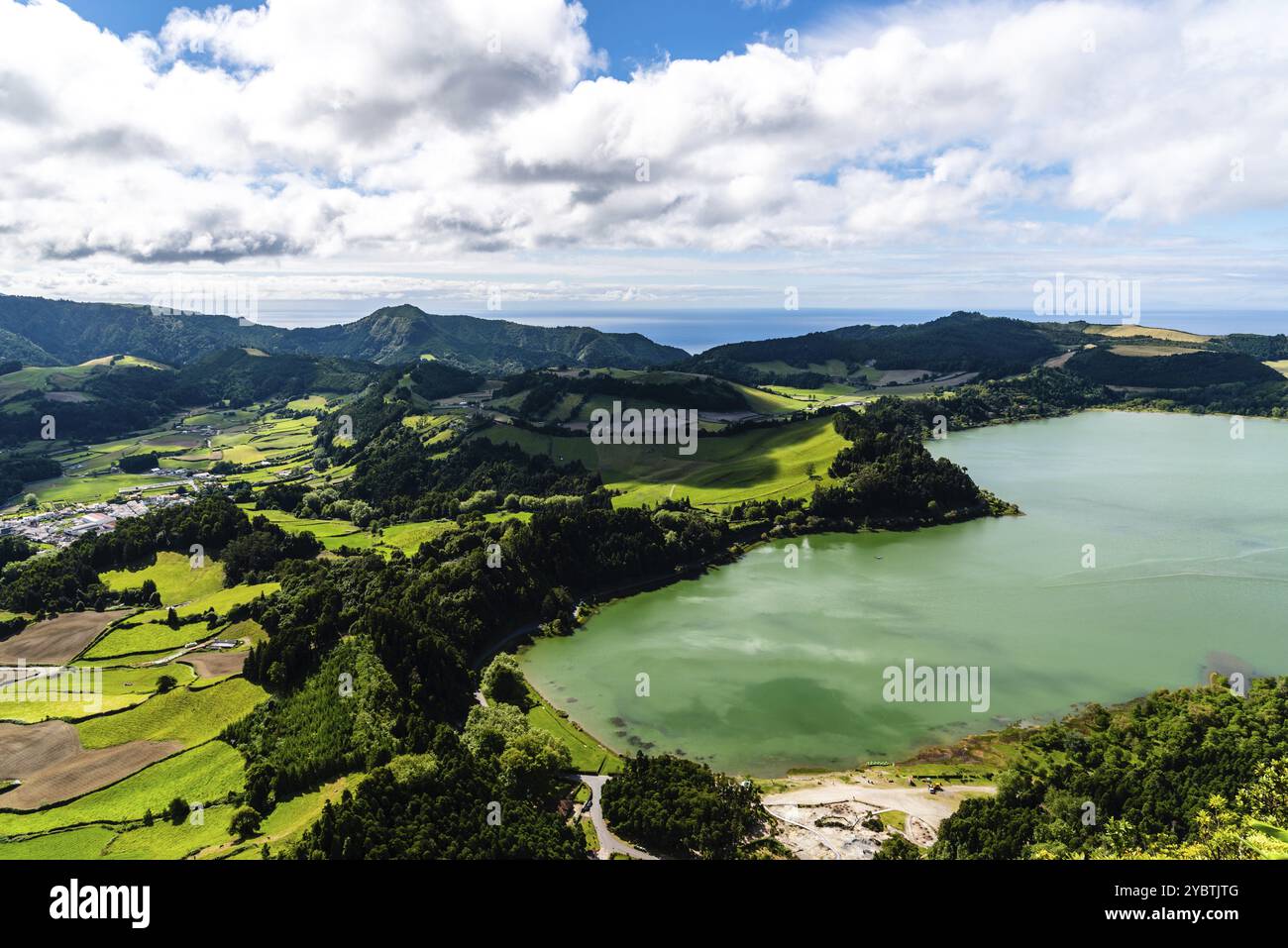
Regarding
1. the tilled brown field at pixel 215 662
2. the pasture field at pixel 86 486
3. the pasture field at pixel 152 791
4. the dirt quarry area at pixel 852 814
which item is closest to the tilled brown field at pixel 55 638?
the tilled brown field at pixel 215 662

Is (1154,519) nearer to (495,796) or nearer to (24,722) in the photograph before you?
(495,796)

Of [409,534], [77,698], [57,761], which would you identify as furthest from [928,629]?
[77,698]

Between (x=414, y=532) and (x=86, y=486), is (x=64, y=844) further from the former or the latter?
(x=86, y=486)

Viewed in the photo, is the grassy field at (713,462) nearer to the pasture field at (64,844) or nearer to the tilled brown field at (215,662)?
the tilled brown field at (215,662)

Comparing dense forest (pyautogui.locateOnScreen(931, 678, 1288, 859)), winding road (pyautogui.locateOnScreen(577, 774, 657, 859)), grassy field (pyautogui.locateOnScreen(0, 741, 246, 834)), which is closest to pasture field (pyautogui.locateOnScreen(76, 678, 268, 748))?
grassy field (pyautogui.locateOnScreen(0, 741, 246, 834))

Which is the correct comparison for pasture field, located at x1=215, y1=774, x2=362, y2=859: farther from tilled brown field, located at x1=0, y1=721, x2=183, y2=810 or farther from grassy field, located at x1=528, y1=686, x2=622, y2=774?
grassy field, located at x1=528, y1=686, x2=622, y2=774
